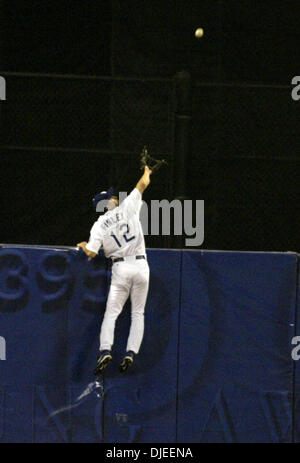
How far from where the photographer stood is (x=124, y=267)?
9.11 meters

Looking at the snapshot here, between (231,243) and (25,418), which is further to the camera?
(231,243)

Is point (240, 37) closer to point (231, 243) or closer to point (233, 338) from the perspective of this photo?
point (231, 243)

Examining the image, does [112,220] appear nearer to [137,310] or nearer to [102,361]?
[137,310]

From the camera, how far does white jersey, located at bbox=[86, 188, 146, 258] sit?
9.14m

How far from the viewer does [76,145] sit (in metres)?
11.0

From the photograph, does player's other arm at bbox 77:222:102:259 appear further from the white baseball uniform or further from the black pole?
the black pole

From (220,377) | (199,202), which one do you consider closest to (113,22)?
(199,202)

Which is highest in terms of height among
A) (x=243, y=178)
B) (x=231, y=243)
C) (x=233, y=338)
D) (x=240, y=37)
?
(x=240, y=37)

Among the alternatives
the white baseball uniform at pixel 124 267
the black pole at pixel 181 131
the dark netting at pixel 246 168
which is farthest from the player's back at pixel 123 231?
the dark netting at pixel 246 168

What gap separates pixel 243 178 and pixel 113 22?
2.55 m

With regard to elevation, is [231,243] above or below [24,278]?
above

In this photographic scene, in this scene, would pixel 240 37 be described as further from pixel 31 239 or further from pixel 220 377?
pixel 220 377

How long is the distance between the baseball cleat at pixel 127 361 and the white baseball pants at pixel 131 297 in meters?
0.05

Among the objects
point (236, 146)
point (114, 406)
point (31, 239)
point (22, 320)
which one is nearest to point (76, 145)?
point (31, 239)
